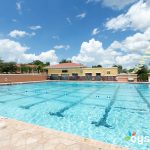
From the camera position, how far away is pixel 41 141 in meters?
3.65

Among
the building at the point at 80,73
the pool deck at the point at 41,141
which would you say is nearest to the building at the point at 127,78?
the building at the point at 80,73

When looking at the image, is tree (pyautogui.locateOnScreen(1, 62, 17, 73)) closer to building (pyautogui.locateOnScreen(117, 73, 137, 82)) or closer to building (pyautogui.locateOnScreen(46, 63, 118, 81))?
building (pyautogui.locateOnScreen(46, 63, 118, 81))

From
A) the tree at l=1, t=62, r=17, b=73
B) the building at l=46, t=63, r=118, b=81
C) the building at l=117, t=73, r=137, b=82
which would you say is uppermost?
the tree at l=1, t=62, r=17, b=73

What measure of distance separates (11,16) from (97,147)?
1906cm

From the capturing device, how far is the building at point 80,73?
1253 inches

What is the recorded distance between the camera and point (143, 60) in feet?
88.7

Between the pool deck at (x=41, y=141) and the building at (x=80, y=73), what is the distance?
27010 mm

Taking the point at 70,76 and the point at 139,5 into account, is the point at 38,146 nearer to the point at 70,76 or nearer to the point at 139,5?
the point at 139,5

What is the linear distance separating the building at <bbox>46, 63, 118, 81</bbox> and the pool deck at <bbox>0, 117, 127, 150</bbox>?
27.0 meters

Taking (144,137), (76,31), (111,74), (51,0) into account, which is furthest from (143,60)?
(144,137)

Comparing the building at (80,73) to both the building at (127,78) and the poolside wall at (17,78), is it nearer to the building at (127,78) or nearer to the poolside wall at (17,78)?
the building at (127,78)

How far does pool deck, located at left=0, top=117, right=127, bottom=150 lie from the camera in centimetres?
337

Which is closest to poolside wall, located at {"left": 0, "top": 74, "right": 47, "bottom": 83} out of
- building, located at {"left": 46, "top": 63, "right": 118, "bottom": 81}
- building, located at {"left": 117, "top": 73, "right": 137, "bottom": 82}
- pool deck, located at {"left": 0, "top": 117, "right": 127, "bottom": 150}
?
building, located at {"left": 46, "top": 63, "right": 118, "bottom": 81}

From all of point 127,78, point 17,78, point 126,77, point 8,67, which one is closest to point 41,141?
point 17,78
